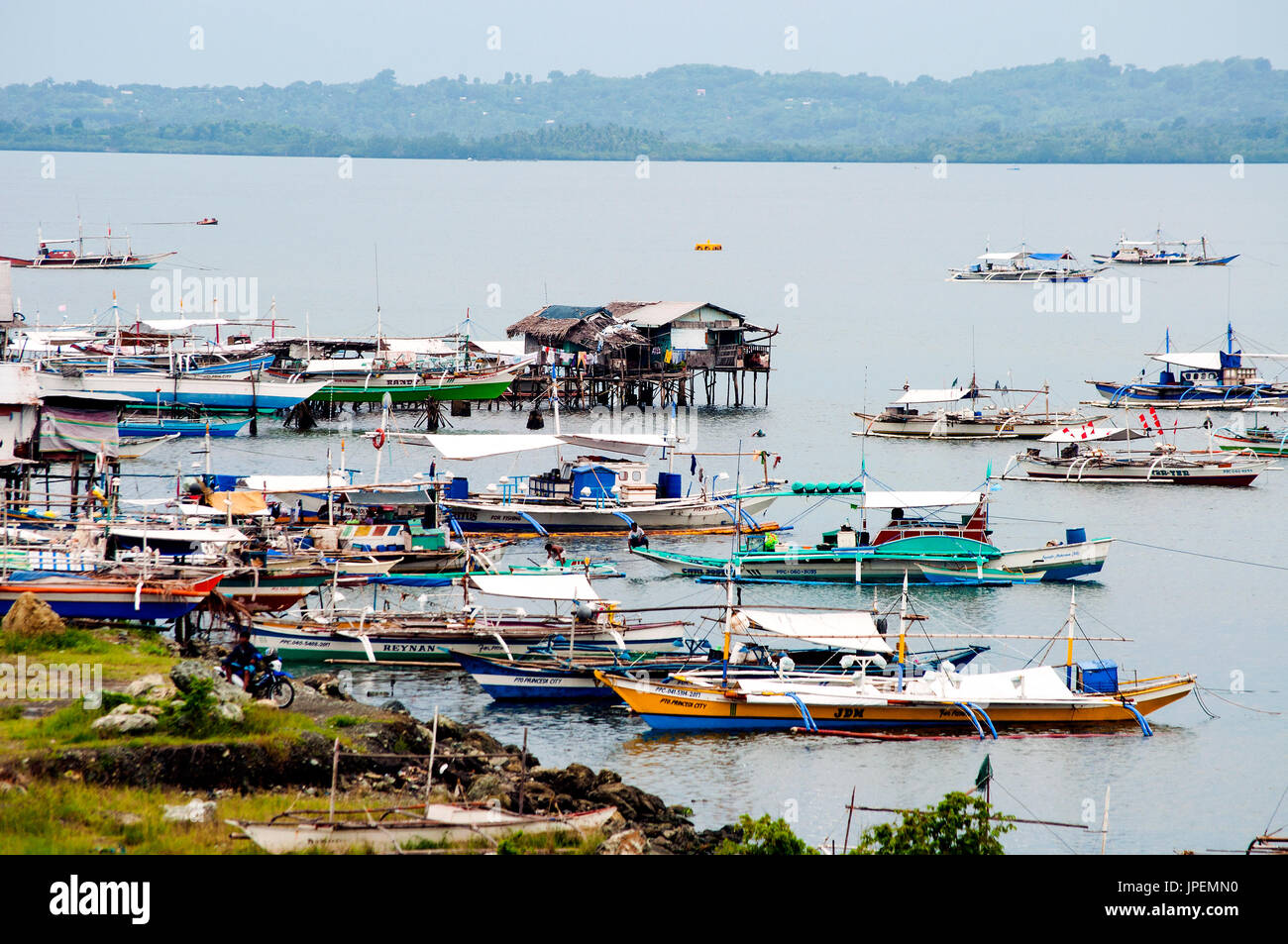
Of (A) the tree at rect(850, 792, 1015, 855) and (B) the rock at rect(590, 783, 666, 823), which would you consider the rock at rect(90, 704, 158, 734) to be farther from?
(A) the tree at rect(850, 792, 1015, 855)

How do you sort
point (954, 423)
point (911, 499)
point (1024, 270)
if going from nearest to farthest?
point (911, 499)
point (954, 423)
point (1024, 270)

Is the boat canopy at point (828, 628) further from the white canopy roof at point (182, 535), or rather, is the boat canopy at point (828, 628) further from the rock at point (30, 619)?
the rock at point (30, 619)

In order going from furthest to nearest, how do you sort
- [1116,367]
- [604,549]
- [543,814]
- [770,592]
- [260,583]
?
[1116,367]
[604,549]
[770,592]
[260,583]
[543,814]

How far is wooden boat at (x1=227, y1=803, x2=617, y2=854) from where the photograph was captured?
20922 mm

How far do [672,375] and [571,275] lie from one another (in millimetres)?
81632

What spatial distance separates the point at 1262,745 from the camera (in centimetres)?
3428

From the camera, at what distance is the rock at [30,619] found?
3116 cm

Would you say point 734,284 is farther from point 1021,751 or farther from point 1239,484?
point 1021,751

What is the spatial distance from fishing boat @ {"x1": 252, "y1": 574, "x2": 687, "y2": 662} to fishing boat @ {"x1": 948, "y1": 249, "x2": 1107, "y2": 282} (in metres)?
135

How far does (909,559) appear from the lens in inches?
1881

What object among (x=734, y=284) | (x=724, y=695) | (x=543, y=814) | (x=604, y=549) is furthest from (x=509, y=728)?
(x=734, y=284)
